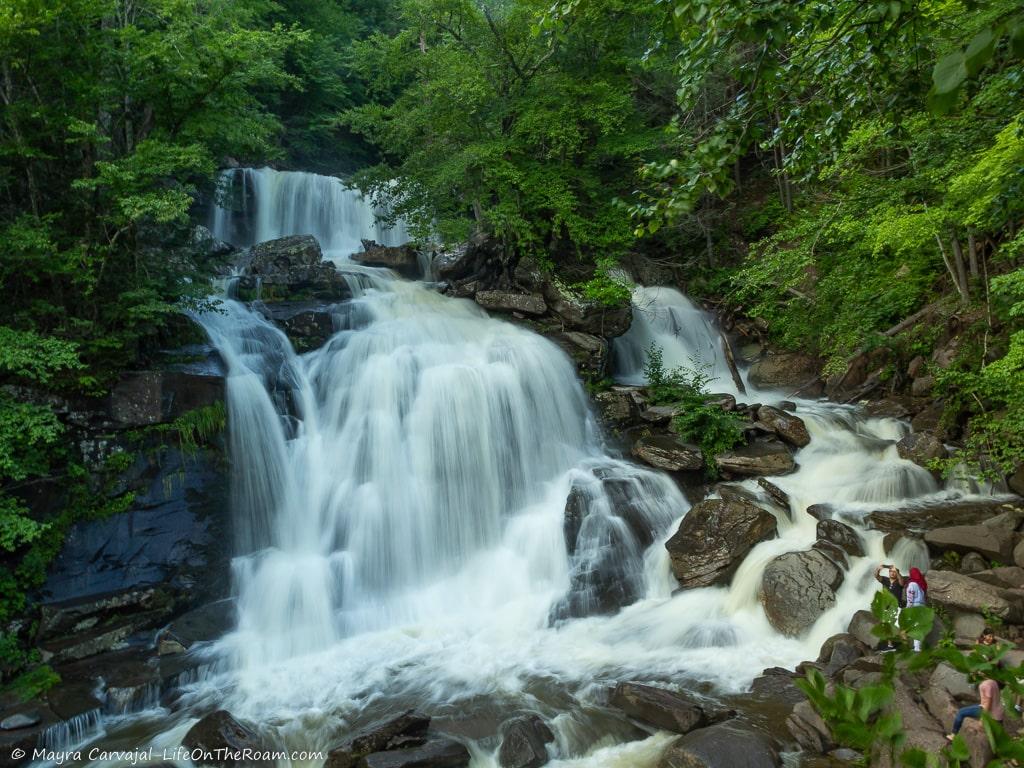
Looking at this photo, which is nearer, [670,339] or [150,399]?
[150,399]

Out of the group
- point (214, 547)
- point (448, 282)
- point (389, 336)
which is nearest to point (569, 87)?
point (448, 282)

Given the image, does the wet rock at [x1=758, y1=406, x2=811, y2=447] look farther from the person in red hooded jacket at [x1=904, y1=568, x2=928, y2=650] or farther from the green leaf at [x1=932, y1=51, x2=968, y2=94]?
the green leaf at [x1=932, y1=51, x2=968, y2=94]

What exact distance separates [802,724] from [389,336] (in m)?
9.34

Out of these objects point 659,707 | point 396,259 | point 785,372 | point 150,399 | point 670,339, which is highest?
point 396,259

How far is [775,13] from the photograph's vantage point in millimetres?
2404

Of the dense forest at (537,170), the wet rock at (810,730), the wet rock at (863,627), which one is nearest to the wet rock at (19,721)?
the dense forest at (537,170)

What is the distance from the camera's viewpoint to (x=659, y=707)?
254 inches

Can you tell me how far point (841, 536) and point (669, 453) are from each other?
2967mm

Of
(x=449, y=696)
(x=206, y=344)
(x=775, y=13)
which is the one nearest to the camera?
(x=775, y=13)

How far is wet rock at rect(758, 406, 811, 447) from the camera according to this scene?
432 inches

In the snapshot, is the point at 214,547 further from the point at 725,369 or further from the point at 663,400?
the point at 725,369

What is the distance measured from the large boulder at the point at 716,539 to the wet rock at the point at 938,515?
4.38ft

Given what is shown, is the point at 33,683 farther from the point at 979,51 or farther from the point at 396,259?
the point at 396,259

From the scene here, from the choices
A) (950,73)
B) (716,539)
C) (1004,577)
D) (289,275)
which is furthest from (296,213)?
(950,73)
